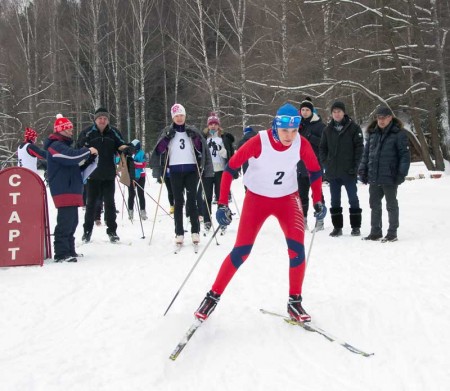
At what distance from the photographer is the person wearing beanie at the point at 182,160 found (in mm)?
7125

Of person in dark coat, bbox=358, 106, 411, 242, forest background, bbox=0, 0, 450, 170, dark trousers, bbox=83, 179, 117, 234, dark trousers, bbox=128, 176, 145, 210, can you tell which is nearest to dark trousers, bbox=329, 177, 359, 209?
person in dark coat, bbox=358, 106, 411, 242

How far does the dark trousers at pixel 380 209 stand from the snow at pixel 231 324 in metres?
0.42

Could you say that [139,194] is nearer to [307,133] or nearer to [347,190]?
[307,133]

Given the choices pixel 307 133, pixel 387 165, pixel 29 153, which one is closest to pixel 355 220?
pixel 387 165

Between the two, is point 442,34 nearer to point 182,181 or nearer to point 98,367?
point 182,181

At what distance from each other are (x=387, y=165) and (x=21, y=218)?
5172 millimetres

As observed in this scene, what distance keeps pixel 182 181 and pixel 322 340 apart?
161 inches

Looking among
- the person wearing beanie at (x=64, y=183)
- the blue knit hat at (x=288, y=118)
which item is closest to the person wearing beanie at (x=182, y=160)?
the person wearing beanie at (x=64, y=183)

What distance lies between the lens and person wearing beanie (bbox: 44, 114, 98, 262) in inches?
251

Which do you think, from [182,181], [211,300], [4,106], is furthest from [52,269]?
[4,106]

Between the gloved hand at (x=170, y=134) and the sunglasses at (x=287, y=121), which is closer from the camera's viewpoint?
the sunglasses at (x=287, y=121)

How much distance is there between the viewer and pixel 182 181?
7.18 metres

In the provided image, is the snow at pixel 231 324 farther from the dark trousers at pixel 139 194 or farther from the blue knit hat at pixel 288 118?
the dark trousers at pixel 139 194

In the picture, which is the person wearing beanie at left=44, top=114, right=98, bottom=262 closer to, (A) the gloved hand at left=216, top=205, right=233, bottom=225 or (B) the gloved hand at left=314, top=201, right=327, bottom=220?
(A) the gloved hand at left=216, top=205, right=233, bottom=225
